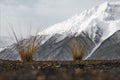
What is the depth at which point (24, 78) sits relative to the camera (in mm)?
3588

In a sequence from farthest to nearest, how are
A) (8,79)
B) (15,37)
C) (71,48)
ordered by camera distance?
(71,48) → (15,37) → (8,79)

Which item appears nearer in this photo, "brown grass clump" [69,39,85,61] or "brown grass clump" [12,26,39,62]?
"brown grass clump" [12,26,39,62]

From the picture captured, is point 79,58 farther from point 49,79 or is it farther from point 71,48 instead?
point 49,79

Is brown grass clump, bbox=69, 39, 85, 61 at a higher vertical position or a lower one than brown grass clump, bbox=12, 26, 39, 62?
lower

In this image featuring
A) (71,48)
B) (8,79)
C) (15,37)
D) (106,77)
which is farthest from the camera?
(71,48)

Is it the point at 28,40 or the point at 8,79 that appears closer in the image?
the point at 8,79

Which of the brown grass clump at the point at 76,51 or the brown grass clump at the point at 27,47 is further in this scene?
the brown grass clump at the point at 76,51

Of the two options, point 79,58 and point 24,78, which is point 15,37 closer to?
point 79,58

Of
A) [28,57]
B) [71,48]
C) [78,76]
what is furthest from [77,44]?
[78,76]

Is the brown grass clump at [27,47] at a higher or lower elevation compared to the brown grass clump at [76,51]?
higher

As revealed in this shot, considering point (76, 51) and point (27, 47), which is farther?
point (76, 51)

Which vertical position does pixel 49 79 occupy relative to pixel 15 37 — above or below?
below

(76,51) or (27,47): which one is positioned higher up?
(27,47)

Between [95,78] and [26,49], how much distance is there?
30.1 feet
